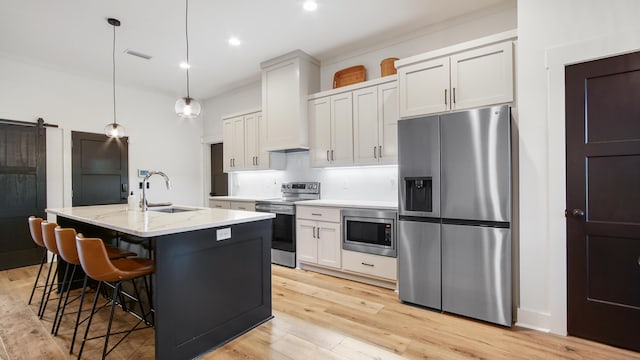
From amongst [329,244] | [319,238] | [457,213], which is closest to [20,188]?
[319,238]

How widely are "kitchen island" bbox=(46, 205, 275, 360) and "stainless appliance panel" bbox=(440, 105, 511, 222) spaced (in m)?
1.64

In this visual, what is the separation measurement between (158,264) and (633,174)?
10.6ft

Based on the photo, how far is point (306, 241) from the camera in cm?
401

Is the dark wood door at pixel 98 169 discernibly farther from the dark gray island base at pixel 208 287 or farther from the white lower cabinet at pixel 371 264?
the white lower cabinet at pixel 371 264

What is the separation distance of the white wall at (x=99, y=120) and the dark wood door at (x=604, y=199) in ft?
19.9

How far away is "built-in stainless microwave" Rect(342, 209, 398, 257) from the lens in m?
3.31

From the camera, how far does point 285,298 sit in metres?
3.11

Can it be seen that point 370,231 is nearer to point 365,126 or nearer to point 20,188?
point 365,126

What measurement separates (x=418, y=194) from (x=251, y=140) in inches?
124

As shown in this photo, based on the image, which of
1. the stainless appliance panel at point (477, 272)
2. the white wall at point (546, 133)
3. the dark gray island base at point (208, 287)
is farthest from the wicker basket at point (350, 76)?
the dark gray island base at point (208, 287)

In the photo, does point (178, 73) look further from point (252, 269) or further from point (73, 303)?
point (252, 269)

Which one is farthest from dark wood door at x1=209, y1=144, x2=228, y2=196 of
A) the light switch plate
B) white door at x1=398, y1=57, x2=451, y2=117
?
white door at x1=398, y1=57, x2=451, y2=117

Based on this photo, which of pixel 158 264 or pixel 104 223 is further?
pixel 104 223

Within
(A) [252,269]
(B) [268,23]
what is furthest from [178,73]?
(A) [252,269]
